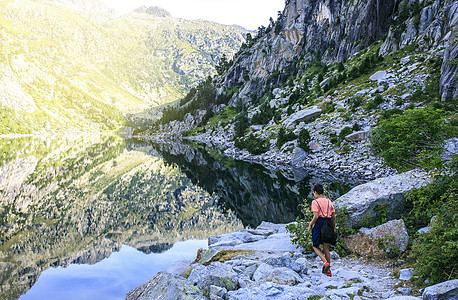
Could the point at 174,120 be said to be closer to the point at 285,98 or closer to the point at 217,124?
the point at 217,124

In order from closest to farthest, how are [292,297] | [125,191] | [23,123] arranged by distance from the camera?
[292,297]
[125,191]
[23,123]

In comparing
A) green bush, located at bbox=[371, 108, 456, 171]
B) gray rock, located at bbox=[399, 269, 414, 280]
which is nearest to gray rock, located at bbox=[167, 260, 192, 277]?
gray rock, located at bbox=[399, 269, 414, 280]

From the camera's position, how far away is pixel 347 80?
2228 inches

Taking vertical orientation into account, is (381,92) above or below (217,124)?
Answer: below

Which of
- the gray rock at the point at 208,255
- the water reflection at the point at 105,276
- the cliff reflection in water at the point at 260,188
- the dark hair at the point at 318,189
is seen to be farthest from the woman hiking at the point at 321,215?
the cliff reflection in water at the point at 260,188

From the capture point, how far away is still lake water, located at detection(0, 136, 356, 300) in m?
13.6

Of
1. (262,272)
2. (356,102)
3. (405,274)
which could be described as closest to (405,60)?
(356,102)

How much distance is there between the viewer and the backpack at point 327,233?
28.0 feet

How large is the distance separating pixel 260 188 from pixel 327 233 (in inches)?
852

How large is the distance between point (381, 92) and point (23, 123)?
240228 mm

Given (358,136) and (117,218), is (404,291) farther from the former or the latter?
(358,136)

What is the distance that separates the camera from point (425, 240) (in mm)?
6645

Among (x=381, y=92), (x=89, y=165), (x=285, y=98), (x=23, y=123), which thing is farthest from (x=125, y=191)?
(x=23, y=123)

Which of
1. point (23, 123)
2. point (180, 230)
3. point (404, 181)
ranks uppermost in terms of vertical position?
point (23, 123)
